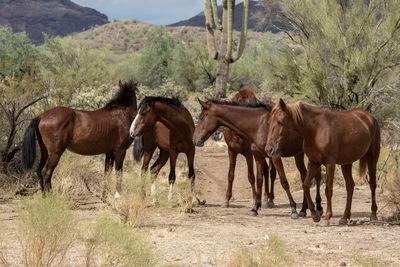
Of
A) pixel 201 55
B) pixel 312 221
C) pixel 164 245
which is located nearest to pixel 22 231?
pixel 164 245

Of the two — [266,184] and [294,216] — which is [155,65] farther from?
[294,216]

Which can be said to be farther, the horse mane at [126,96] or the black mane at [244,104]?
the horse mane at [126,96]

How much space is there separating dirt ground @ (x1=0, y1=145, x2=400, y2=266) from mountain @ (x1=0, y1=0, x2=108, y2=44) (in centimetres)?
13216

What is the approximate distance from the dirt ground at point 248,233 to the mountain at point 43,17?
132 m

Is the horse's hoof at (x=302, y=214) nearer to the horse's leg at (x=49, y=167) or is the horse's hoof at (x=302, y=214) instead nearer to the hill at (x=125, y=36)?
the horse's leg at (x=49, y=167)

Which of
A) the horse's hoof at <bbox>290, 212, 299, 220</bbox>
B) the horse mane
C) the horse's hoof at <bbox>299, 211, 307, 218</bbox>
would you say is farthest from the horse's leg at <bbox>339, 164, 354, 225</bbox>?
the horse mane

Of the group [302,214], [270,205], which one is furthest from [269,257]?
[270,205]

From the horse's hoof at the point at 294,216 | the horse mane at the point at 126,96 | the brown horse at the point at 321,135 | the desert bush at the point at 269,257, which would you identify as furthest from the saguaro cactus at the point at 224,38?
the desert bush at the point at 269,257

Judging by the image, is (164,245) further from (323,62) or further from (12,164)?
(323,62)

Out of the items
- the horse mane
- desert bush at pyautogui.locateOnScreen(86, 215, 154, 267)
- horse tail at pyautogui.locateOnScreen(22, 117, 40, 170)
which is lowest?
horse tail at pyautogui.locateOnScreen(22, 117, 40, 170)

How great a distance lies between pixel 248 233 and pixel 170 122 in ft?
11.7

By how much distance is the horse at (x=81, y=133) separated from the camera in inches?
496

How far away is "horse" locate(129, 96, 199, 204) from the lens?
12.6 m

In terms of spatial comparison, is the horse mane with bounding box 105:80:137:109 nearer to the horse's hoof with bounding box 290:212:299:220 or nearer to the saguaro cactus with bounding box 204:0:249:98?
the horse's hoof with bounding box 290:212:299:220
